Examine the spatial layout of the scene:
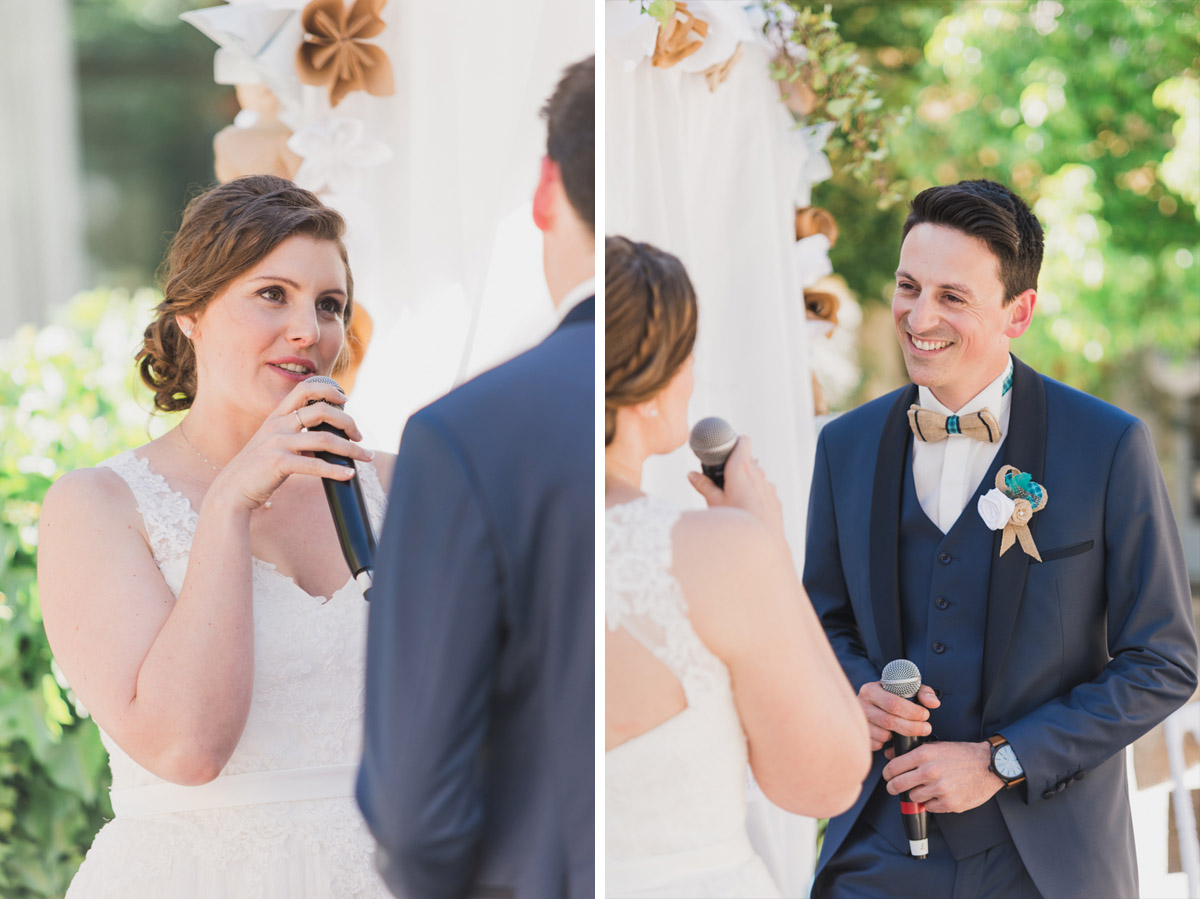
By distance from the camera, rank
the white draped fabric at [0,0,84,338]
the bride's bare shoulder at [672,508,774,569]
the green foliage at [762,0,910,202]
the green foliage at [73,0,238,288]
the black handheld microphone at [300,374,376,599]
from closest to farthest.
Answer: the bride's bare shoulder at [672,508,774,569], the black handheld microphone at [300,374,376,599], the green foliage at [762,0,910,202], the white draped fabric at [0,0,84,338], the green foliage at [73,0,238,288]

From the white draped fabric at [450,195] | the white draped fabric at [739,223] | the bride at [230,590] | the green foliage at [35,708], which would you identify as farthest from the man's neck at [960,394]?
the green foliage at [35,708]

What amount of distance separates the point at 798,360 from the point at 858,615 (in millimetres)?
737

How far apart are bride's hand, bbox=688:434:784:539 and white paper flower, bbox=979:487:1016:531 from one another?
1.71 ft

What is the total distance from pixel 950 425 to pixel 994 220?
373 millimetres

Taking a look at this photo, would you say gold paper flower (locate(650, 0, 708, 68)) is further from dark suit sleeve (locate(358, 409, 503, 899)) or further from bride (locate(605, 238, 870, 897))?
dark suit sleeve (locate(358, 409, 503, 899))

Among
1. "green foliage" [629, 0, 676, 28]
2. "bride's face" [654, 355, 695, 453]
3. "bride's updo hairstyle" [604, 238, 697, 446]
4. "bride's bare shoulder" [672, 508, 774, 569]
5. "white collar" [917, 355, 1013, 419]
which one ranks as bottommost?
"bride's bare shoulder" [672, 508, 774, 569]

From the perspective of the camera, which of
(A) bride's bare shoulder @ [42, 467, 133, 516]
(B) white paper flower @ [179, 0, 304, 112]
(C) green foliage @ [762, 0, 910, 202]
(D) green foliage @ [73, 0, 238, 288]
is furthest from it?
(D) green foliage @ [73, 0, 238, 288]

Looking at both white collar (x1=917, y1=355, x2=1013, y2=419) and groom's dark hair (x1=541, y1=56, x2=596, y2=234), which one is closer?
groom's dark hair (x1=541, y1=56, x2=596, y2=234)

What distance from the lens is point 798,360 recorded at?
103 inches

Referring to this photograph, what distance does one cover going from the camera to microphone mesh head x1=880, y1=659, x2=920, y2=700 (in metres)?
1.93

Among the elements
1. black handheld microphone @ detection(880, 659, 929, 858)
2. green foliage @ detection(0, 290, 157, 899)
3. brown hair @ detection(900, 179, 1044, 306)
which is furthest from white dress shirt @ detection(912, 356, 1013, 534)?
green foliage @ detection(0, 290, 157, 899)

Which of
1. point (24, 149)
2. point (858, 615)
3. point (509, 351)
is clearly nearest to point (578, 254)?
point (509, 351)

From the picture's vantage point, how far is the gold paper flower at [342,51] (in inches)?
90.4

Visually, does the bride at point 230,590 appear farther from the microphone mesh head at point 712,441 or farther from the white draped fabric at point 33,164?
the white draped fabric at point 33,164
